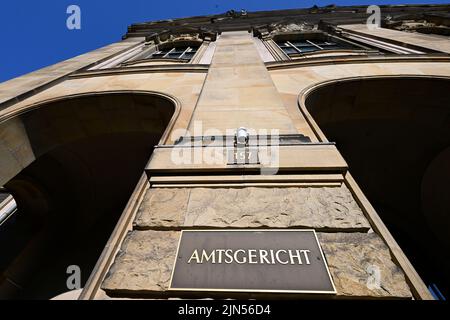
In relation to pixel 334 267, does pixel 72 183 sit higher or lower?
lower

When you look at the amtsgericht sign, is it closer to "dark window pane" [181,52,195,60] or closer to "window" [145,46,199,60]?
"dark window pane" [181,52,195,60]

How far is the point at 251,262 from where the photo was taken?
176 centimetres

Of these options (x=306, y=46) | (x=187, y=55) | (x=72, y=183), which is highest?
(x=306, y=46)

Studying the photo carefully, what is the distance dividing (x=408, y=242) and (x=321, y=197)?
25.7 ft

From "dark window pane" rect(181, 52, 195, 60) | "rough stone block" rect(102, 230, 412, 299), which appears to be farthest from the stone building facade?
"dark window pane" rect(181, 52, 195, 60)

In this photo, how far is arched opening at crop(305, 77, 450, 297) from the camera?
224 inches

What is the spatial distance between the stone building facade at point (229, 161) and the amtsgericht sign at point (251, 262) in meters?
0.06

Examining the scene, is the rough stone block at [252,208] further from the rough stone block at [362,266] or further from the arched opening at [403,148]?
the arched opening at [403,148]

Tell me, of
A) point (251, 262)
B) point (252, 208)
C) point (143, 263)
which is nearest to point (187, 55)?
point (252, 208)

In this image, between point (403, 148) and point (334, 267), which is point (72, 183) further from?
point (403, 148)

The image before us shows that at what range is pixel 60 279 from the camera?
7297mm

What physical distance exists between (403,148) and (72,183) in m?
10.7

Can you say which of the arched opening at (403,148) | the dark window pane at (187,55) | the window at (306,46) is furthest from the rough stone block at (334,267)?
the dark window pane at (187,55)

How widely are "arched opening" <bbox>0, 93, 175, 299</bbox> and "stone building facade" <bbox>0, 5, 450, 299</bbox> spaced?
39 millimetres
